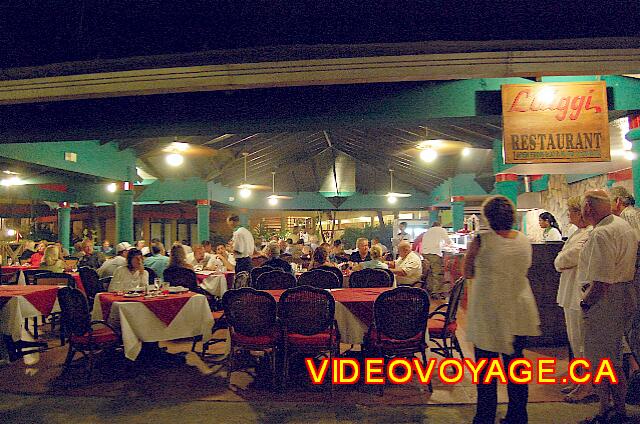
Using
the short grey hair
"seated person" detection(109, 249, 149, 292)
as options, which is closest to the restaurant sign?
the short grey hair

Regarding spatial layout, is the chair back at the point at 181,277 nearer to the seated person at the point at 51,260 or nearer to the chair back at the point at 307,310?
the chair back at the point at 307,310

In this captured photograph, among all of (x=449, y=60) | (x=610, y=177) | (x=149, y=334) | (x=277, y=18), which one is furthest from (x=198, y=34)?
(x=610, y=177)

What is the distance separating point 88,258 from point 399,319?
6.92 meters

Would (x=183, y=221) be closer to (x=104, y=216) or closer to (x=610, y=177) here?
(x=104, y=216)

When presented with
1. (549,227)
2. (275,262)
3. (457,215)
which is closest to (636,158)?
(549,227)

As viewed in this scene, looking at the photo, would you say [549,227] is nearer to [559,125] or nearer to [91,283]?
[559,125]

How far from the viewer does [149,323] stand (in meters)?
4.60

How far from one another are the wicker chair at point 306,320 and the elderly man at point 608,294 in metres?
1.95

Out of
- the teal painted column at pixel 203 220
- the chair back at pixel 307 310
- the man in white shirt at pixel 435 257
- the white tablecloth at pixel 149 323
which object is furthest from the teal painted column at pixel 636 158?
the teal painted column at pixel 203 220

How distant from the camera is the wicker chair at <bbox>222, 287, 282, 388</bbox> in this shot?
13.5 feet

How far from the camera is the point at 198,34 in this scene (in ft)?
14.2

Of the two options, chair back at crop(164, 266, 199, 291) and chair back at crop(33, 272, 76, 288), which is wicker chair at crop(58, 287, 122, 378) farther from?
chair back at crop(33, 272, 76, 288)

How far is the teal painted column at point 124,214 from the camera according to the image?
10.2m

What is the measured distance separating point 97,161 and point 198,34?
6.04 meters
